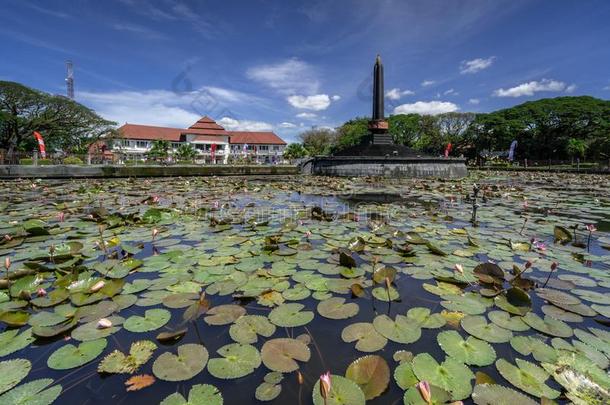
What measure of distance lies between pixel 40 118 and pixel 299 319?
4089 cm

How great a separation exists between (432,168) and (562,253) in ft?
41.1

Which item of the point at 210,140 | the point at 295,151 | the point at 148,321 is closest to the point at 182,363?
the point at 148,321

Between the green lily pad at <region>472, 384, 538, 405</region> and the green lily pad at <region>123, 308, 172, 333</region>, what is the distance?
1608 millimetres

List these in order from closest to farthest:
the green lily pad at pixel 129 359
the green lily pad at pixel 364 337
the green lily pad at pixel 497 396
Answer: the green lily pad at pixel 497 396 → the green lily pad at pixel 129 359 → the green lily pad at pixel 364 337

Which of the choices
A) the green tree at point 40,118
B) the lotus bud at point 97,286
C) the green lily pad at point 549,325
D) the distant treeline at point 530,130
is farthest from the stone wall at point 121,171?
the distant treeline at point 530,130

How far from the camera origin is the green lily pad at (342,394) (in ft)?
3.86

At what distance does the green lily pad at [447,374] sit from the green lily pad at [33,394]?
151cm

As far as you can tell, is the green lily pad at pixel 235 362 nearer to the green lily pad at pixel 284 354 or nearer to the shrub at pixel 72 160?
the green lily pad at pixel 284 354

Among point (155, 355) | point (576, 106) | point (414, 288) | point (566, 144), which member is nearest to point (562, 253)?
point (414, 288)

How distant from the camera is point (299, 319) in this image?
1842 mm

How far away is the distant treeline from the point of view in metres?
34.2

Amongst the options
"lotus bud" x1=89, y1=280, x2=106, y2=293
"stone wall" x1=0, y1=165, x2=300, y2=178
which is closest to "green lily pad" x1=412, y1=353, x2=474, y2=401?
"lotus bud" x1=89, y1=280, x2=106, y2=293

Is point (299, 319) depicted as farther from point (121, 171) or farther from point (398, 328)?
point (121, 171)

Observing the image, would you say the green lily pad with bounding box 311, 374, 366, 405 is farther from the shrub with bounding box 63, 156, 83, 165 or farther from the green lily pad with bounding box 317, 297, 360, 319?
the shrub with bounding box 63, 156, 83, 165
